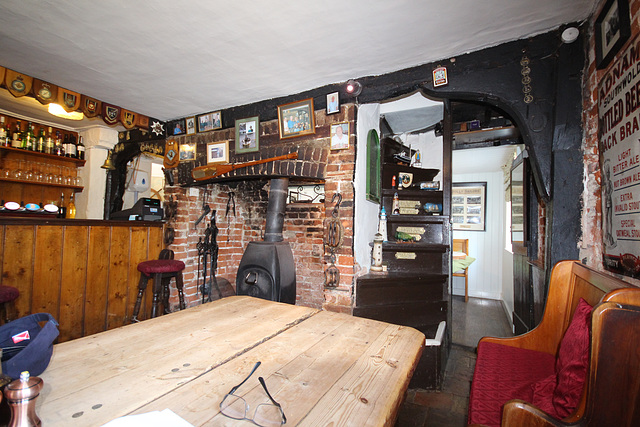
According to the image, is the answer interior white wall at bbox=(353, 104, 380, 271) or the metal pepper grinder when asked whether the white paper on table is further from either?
interior white wall at bbox=(353, 104, 380, 271)

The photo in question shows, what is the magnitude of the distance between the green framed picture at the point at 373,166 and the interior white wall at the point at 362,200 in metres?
0.04

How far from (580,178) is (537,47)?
96 centimetres

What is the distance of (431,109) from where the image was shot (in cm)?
341

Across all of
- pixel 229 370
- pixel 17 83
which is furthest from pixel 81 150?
pixel 229 370

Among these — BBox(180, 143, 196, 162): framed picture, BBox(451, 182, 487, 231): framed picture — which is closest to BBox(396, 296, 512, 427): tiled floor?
BBox(451, 182, 487, 231): framed picture

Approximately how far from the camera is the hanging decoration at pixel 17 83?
266 centimetres

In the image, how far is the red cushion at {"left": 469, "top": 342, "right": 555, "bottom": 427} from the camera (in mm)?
1255

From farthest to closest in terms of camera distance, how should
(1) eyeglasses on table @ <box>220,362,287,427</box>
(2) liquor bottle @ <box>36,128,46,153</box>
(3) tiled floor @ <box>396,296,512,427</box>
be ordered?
(2) liquor bottle @ <box>36,128,46,153</box>
(3) tiled floor @ <box>396,296,512,427</box>
(1) eyeglasses on table @ <box>220,362,287,427</box>

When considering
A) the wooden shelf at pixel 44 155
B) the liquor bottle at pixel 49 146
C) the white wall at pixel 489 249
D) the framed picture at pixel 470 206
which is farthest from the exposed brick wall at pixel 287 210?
the framed picture at pixel 470 206

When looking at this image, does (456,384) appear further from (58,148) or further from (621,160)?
(58,148)

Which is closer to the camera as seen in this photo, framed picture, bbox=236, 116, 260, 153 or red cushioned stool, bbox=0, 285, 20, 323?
red cushioned stool, bbox=0, 285, 20, 323

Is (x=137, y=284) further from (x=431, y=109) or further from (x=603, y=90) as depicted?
(x=603, y=90)

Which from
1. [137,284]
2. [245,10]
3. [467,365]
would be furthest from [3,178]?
[467,365]

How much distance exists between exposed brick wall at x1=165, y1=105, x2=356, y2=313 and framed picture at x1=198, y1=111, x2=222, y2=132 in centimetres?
7
